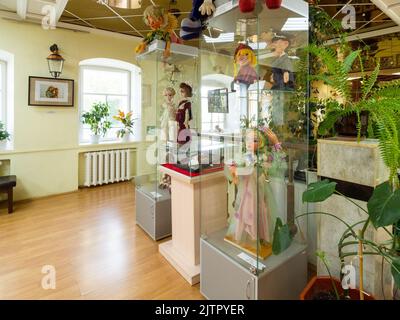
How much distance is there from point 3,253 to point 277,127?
272 centimetres

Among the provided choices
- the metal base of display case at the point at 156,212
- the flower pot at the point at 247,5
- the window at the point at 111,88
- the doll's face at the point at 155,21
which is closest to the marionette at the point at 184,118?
the metal base of display case at the point at 156,212

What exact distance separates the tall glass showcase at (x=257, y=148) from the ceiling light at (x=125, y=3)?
1620 mm

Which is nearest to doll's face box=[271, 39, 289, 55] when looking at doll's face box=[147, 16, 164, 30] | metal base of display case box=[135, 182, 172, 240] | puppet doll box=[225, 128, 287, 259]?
puppet doll box=[225, 128, 287, 259]

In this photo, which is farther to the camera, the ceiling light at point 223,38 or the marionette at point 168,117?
the marionette at point 168,117

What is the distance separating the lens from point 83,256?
241 centimetres

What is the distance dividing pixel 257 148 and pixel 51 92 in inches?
148

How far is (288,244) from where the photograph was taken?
174cm

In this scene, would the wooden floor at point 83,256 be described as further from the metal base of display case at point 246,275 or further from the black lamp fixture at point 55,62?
the black lamp fixture at point 55,62

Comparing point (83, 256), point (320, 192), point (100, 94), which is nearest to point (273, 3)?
point (320, 192)

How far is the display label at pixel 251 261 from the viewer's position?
1516 millimetres

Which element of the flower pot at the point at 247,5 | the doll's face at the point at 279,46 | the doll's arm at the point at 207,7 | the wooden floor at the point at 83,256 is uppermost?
the doll's arm at the point at 207,7

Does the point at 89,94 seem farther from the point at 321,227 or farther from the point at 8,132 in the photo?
the point at 321,227

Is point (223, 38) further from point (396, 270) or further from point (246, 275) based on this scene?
point (396, 270)

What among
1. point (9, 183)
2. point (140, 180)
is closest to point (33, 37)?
point (9, 183)
